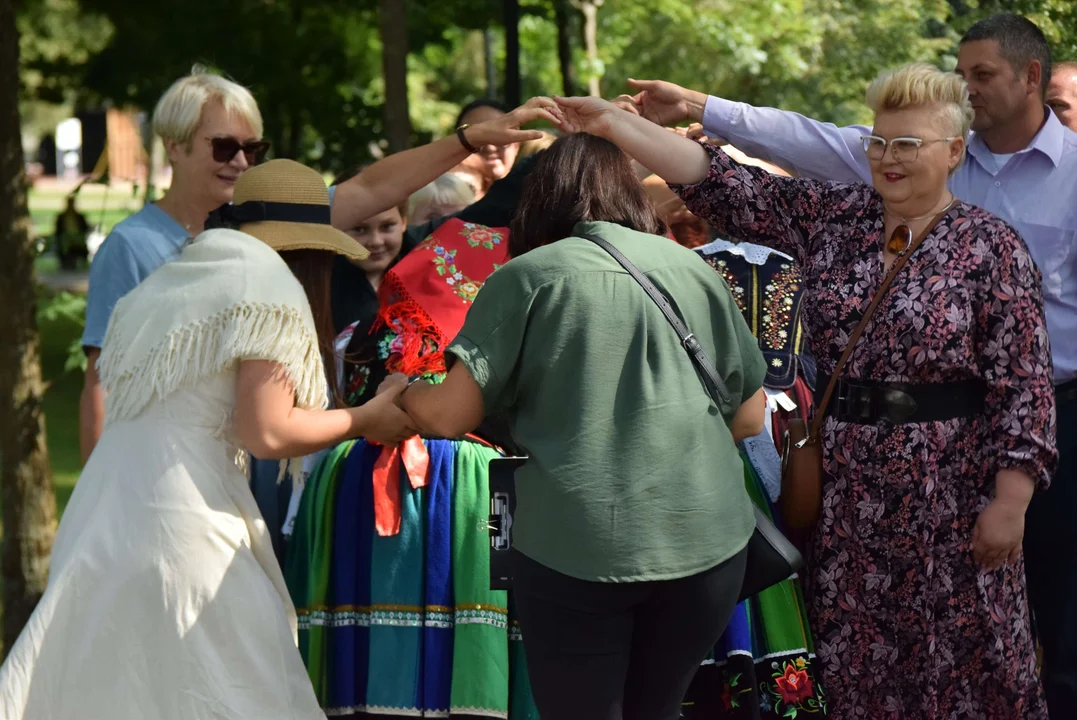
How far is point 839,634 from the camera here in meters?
3.36

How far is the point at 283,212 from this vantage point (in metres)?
3.27

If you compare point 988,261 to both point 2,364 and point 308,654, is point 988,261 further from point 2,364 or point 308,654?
point 2,364

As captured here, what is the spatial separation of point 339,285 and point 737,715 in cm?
214

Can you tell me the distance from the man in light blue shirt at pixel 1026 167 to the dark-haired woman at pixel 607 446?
966mm

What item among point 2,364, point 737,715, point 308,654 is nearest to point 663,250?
point 737,715

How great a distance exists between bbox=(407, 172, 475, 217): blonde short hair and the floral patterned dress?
6.69 feet

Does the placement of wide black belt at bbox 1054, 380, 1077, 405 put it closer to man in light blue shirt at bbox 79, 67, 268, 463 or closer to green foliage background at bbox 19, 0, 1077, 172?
man in light blue shirt at bbox 79, 67, 268, 463

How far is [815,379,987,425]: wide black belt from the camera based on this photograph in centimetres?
319

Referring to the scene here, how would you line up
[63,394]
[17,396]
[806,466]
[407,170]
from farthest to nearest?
[63,394], [17,396], [407,170], [806,466]

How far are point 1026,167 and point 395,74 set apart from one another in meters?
5.20

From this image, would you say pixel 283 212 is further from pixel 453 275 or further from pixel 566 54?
pixel 566 54

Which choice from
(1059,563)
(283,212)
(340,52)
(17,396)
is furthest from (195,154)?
(340,52)

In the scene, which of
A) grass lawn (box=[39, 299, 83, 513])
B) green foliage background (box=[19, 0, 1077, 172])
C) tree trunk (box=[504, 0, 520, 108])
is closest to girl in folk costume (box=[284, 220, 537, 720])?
grass lawn (box=[39, 299, 83, 513])

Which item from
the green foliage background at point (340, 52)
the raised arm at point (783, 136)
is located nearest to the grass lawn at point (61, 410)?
the green foliage background at point (340, 52)
